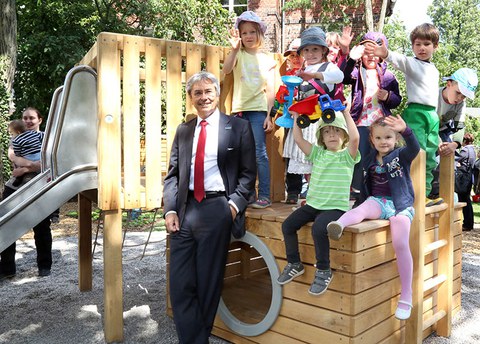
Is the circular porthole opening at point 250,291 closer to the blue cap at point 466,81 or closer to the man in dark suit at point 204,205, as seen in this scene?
the man in dark suit at point 204,205

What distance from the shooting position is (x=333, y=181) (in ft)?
10.9

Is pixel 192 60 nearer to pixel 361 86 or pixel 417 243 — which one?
pixel 361 86

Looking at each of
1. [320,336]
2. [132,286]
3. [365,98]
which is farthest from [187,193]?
[132,286]

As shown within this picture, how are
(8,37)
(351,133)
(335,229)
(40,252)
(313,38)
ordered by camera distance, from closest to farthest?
(335,229) → (351,133) → (313,38) → (40,252) → (8,37)

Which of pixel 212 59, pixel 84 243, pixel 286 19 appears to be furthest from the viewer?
pixel 286 19

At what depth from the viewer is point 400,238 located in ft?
11.0

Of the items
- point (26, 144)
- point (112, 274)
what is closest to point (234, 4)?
point (26, 144)

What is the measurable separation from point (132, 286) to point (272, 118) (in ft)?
9.22

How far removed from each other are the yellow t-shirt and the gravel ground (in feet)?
6.84

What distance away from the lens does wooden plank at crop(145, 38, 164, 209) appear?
405 centimetres

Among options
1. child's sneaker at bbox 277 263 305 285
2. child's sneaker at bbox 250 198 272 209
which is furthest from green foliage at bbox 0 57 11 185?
child's sneaker at bbox 277 263 305 285

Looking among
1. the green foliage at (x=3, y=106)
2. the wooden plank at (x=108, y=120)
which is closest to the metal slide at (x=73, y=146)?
the wooden plank at (x=108, y=120)

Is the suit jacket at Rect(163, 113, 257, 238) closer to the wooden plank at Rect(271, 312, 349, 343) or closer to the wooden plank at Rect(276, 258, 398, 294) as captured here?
the wooden plank at Rect(276, 258, 398, 294)

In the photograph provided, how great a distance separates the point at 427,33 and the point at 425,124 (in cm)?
75
